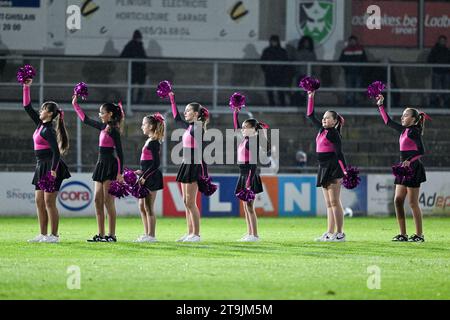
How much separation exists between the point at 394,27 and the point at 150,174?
1580 centimetres

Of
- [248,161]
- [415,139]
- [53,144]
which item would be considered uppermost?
[415,139]

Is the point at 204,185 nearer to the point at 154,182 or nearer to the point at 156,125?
the point at 154,182

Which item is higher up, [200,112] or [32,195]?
[200,112]

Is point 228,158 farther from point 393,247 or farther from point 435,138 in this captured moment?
point 393,247

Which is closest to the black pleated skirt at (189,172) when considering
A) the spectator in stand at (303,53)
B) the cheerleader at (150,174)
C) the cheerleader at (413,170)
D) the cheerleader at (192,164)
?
the cheerleader at (192,164)

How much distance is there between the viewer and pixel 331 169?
17.2 metres

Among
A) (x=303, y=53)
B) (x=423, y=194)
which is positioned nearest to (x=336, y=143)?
(x=423, y=194)

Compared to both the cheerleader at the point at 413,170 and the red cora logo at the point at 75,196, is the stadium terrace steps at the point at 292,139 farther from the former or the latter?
the cheerleader at the point at 413,170

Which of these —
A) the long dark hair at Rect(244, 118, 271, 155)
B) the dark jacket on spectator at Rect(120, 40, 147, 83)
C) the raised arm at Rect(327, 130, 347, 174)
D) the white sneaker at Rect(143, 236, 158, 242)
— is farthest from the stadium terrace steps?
the white sneaker at Rect(143, 236, 158, 242)

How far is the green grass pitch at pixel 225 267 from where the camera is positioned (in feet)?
35.8

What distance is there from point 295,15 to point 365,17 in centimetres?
188

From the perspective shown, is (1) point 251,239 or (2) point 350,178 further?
(2) point 350,178

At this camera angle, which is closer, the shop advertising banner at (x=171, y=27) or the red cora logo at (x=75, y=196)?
the red cora logo at (x=75, y=196)

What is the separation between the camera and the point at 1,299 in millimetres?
10438
